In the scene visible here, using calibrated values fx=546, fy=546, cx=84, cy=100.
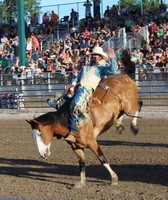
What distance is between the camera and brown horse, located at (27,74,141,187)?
786cm

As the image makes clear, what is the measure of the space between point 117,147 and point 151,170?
2.77 m

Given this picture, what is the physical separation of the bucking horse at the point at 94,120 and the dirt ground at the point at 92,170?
375 mm

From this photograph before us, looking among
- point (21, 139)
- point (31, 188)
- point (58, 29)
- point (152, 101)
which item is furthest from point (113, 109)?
point (58, 29)

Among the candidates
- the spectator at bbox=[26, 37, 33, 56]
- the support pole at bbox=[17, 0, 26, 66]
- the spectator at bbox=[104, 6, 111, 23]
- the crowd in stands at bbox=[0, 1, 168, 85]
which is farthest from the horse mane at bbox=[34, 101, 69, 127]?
the spectator at bbox=[104, 6, 111, 23]

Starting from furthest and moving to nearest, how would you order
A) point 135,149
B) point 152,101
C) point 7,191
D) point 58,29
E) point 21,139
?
point 58,29 < point 152,101 < point 21,139 < point 135,149 < point 7,191

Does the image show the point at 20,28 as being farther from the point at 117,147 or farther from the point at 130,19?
the point at 117,147

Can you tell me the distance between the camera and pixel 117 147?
11.7 metres

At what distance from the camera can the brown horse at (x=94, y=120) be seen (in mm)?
7863

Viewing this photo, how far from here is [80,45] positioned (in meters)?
25.9

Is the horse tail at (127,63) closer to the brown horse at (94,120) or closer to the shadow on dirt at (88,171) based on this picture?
the brown horse at (94,120)

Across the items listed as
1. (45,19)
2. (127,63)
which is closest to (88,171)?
(127,63)

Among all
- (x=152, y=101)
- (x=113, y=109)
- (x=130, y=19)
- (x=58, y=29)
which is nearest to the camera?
(x=113, y=109)

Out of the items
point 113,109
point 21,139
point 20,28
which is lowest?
point 21,139

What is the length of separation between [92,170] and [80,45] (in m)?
17.2
